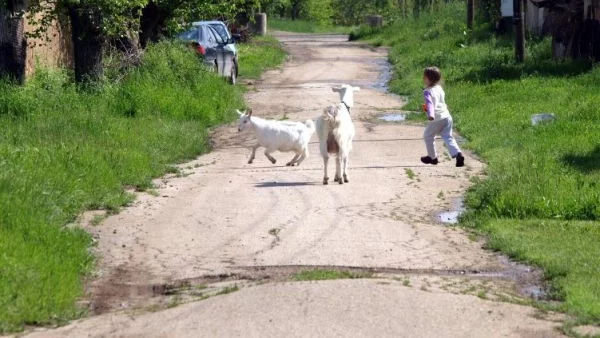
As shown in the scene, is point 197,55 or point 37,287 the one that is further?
point 197,55

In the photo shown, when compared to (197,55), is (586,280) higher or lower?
lower

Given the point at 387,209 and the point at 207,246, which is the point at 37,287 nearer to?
the point at 207,246

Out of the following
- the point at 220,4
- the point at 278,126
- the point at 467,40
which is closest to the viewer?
the point at 278,126

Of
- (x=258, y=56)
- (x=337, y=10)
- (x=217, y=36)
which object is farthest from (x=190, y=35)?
(x=337, y=10)

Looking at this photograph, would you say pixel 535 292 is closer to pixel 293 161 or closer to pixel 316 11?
pixel 293 161

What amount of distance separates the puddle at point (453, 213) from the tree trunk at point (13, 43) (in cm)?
965

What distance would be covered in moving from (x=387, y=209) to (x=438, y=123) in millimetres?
3009

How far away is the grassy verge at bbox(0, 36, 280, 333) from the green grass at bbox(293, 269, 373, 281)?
5.86 feet

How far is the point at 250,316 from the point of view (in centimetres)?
797

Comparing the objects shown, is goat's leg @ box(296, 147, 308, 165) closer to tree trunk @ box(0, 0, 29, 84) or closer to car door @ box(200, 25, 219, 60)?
tree trunk @ box(0, 0, 29, 84)

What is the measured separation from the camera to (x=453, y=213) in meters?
12.5

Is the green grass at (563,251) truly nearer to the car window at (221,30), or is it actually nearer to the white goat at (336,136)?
the white goat at (336,136)

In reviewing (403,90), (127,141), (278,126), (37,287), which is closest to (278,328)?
(37,287)

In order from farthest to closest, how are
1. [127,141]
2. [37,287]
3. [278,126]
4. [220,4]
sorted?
[220,4]
[127,141]
[278,126]
[37,287]
